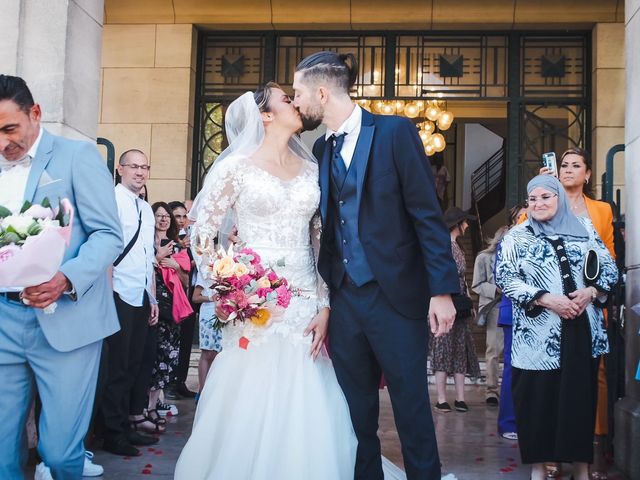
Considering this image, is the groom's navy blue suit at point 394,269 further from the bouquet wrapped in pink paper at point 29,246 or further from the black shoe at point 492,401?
the black shoe at point 492,401

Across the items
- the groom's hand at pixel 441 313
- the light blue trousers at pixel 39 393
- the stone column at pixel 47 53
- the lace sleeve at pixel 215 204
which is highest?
the stone column at pixel 47 53

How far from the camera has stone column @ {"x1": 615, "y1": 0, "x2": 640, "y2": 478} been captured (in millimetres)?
5410

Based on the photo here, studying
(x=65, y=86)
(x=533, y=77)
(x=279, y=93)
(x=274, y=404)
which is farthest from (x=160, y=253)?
(x=533, y=77)

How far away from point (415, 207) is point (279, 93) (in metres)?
1.22

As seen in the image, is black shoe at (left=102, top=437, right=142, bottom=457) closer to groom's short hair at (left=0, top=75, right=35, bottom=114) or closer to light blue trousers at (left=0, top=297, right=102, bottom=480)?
light blue trousers at (left=0, top=297, right=102, bottom=480)

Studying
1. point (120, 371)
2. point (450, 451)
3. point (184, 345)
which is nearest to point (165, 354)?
point (120, 371)

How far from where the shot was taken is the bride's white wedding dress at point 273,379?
3816 mm

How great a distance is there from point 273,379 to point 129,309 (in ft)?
7.65

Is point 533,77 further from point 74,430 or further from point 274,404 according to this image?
point 74,430

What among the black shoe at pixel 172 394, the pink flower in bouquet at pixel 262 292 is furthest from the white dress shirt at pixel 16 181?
the black shoe at pixel 172 394

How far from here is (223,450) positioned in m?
3.85

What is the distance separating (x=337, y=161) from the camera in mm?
4023

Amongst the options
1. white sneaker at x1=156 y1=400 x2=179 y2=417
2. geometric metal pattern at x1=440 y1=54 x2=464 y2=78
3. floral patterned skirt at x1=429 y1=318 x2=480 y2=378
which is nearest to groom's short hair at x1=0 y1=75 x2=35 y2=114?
white sneaker at x1=156 y1=400 x2=179 y2=417

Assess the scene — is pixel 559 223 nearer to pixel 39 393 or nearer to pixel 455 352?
pixel 39 393
